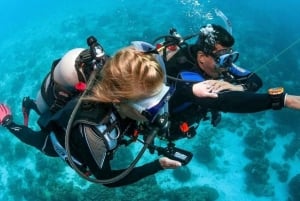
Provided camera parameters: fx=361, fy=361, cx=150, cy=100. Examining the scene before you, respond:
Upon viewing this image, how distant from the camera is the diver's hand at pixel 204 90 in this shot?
3.91 m

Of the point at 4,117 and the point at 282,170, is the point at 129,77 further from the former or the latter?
the point at 282,170

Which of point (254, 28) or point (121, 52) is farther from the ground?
point (121, 52)

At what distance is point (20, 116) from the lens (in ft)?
58.4

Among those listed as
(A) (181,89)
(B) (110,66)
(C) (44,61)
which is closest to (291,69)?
(C) (44,61)

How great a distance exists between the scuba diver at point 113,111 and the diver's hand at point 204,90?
59 centimetres

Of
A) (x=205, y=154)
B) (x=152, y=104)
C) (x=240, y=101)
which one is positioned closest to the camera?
(x=152, y=104)

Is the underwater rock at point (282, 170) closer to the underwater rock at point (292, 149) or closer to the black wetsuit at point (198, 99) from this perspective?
the underwater rock at point (292, 149)

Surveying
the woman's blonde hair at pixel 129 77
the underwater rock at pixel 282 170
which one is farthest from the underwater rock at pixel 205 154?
the woman's blonde hair at pixel 129 77

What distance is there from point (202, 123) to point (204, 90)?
12195mm

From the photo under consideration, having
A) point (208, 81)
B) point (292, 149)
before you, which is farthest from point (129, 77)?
point (292, 149)

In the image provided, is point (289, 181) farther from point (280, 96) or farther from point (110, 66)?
point (110, 66)

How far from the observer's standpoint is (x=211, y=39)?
4805mm

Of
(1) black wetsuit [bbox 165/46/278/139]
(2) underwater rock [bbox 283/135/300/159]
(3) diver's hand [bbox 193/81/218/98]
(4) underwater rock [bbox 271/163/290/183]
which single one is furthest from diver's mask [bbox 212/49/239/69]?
(2) underwater rock [bbox 283/135/300/159]

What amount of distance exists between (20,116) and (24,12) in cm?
2132
